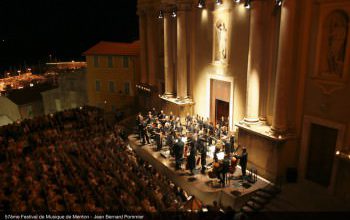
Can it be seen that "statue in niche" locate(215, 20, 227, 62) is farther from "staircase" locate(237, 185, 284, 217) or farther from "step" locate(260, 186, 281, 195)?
"staircase" locate(237, 185, 284, 217)

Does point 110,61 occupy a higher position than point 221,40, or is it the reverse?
point 221,40

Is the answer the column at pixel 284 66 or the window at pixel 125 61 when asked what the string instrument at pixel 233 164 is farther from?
the window at pixel 125 61

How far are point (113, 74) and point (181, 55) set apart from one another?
1245 centimetres

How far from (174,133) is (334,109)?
27.4 ft

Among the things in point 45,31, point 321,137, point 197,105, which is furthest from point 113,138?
point 45,31

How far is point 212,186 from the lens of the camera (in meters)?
13.8

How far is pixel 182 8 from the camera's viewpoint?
20203mm

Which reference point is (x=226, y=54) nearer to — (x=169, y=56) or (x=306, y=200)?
(x=169, y=56)

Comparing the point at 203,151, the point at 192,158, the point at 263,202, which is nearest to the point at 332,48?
the point at 263,202

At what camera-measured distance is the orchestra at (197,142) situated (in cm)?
1374

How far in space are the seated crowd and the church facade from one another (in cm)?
540

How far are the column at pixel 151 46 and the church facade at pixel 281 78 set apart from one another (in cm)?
493

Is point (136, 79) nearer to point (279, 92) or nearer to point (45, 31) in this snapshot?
point (279, 92)

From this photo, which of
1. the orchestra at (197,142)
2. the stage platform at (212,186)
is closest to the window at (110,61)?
the orchestra at (197,142)
